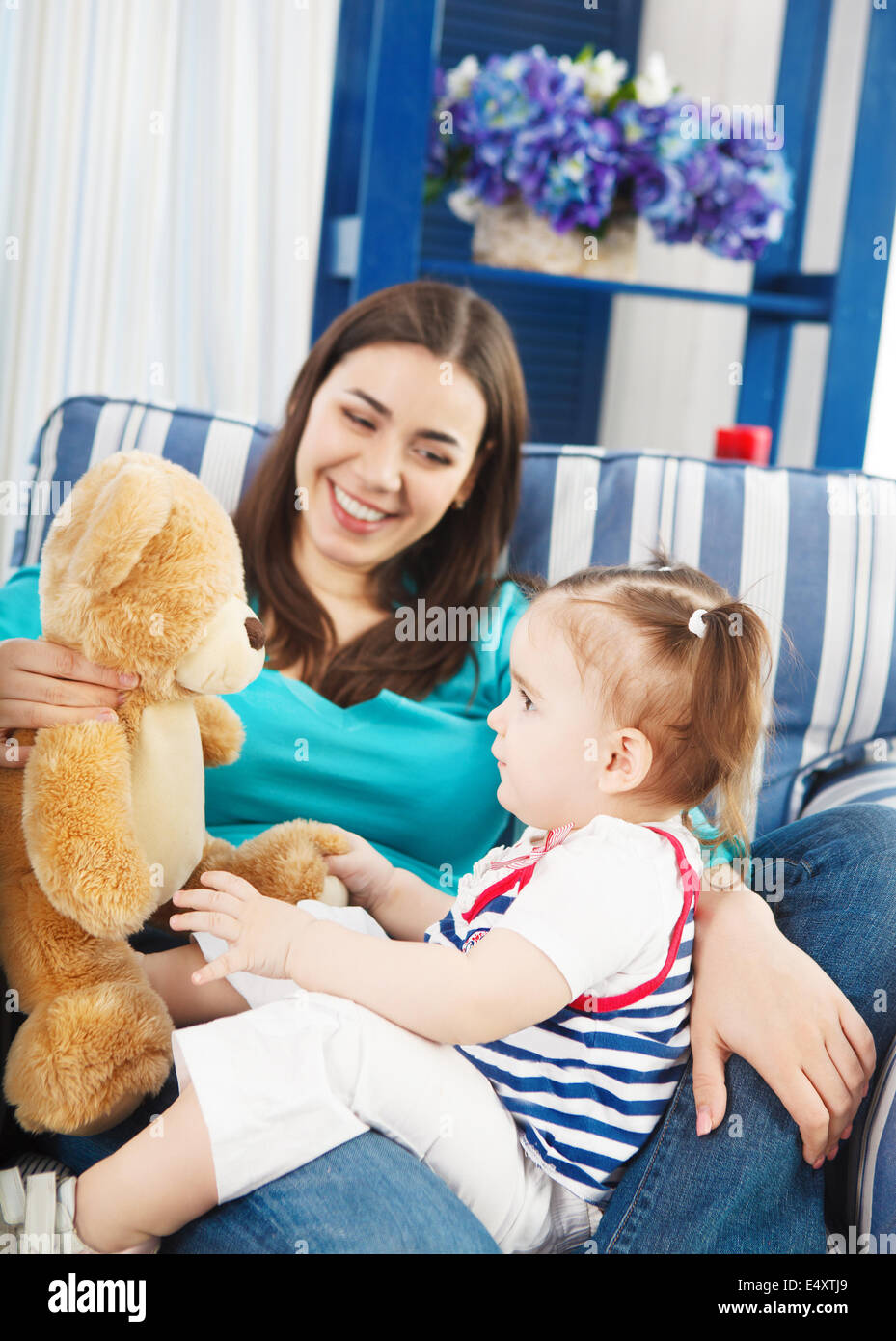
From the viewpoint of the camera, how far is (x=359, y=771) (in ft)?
4.10

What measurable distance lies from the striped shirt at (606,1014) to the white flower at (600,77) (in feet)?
5.00

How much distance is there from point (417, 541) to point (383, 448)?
Answer: 0.57 feet

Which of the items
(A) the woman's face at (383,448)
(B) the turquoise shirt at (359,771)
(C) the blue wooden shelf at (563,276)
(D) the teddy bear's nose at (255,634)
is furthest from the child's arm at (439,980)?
(C) the blue wooden shelf at (563,276)

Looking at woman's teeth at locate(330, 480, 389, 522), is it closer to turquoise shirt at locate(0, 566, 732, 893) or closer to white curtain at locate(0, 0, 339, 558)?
turquoise shirt at locate(0, 566, 732, 893)

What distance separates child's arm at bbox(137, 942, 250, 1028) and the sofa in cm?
61

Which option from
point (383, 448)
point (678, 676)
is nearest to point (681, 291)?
point (383, 448)

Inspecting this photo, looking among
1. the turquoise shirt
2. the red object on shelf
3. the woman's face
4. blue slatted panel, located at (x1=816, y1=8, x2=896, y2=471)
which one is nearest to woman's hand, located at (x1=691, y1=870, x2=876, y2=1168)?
the turquoise shirt

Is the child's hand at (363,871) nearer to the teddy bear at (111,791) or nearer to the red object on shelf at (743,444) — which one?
the teddy bear at (111,791)

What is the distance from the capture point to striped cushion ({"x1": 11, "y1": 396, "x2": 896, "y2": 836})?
1.44 metres

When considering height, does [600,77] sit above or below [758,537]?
above

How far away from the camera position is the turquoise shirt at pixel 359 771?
4.02ft

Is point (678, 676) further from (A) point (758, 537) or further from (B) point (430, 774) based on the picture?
(A) point (758, 537)

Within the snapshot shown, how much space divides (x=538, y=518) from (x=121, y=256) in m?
0.99
